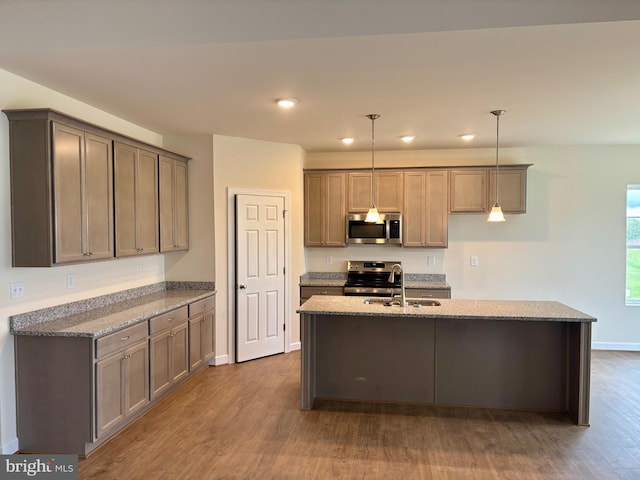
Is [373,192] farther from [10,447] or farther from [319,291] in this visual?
[10,447]

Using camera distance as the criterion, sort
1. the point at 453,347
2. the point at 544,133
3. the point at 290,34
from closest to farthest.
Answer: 1. the point at 290,34
2. the point at 453,347
3. the point at 544,133

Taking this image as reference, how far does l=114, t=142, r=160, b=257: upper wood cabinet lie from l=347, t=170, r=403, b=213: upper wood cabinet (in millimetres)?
2508

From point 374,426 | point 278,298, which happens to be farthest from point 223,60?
point 278,298

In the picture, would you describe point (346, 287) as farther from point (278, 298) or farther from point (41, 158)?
point (41, 158)

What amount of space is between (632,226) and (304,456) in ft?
17.0

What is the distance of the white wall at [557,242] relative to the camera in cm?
556

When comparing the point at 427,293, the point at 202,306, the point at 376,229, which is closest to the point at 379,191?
the point at 376,229

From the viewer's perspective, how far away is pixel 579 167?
5598 mm

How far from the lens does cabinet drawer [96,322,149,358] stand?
2986mm

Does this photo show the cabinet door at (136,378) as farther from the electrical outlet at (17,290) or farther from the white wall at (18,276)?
the electrical outlet at (17,290)

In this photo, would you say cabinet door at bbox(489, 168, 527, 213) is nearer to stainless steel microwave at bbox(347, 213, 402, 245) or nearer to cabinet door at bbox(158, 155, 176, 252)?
stainless steel microwave at bbox(347, 213, 402, 245)

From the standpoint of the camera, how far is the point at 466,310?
3.54 meters

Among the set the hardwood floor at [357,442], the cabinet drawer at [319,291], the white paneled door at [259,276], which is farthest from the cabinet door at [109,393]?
the cabinet drawer at [319,291]

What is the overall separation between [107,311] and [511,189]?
4.71 meters
